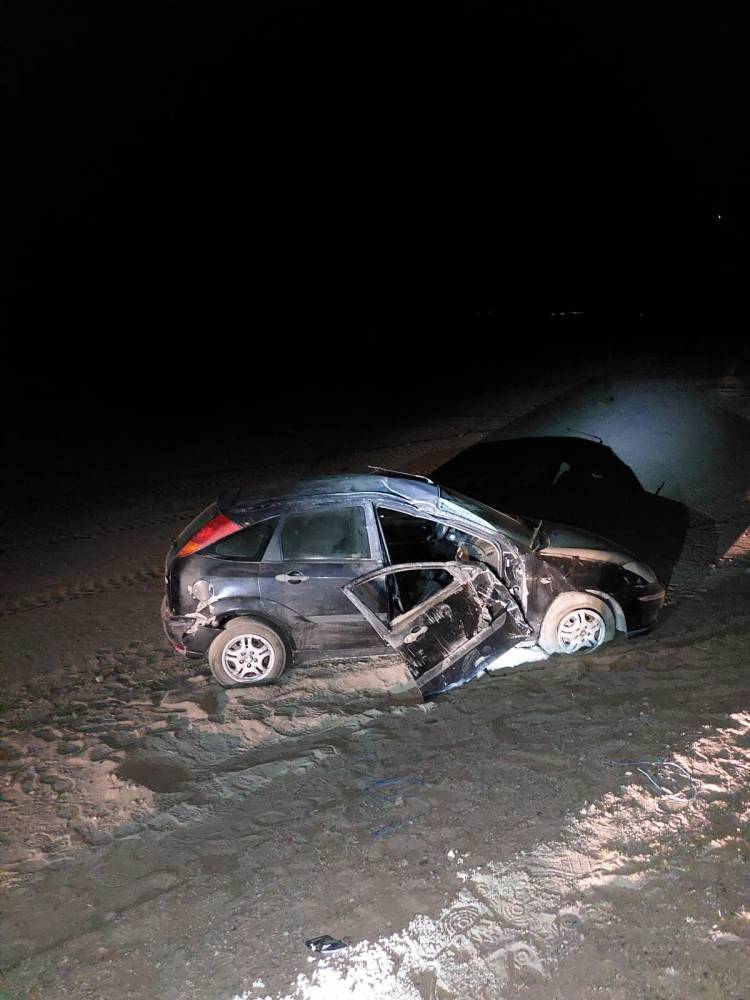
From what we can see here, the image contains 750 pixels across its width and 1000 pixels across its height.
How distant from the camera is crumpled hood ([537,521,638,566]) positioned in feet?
21.0

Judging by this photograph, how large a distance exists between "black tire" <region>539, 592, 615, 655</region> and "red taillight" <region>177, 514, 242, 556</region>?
275cm

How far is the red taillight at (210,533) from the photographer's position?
6328mm

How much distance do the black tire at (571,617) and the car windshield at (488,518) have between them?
54cm

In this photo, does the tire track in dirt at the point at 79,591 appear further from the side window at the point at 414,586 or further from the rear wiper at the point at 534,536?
the rear wiper at the point at 534,536

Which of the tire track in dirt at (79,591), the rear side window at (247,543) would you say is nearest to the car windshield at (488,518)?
the rear side window at (247,543)

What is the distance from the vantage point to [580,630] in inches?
250

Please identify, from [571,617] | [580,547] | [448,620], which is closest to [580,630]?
[571,617]

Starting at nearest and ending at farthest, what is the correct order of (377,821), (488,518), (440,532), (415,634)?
(377,821) → (415,634) → (488,518) → (440,532)

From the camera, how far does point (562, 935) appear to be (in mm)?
3803

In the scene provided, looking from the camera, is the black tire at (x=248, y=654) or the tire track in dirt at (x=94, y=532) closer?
the black tire at (x=248, y=654)

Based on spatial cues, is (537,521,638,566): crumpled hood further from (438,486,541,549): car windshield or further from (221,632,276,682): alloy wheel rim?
(221,632,276,682): alloy wheel rim

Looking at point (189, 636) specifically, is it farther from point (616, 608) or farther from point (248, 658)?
point (616, 608)

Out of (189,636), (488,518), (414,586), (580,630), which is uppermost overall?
(488,518)

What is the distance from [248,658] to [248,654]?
3 centimetres
